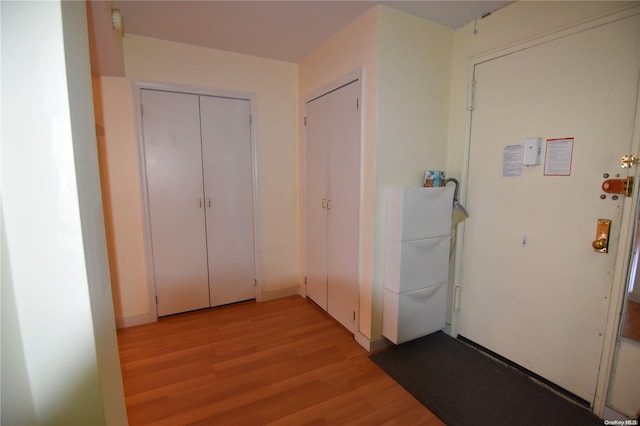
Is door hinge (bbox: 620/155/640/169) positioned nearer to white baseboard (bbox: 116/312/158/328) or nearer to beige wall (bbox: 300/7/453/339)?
beige wall (bbox: 300/7/453/339)

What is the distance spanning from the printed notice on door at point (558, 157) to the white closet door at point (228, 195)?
247 centimetres

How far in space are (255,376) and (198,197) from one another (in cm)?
168

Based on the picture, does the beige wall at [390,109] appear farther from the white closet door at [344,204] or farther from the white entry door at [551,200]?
the white entry door at [551,200]

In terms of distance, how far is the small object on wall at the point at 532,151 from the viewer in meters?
1.75

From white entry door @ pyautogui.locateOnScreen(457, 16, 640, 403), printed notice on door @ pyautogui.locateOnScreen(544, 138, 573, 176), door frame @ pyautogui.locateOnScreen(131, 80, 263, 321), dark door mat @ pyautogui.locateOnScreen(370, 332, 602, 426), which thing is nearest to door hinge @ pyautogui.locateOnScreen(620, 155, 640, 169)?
white entry door @ pyautogui.locateOnScreen(457, 16, 640, 403)

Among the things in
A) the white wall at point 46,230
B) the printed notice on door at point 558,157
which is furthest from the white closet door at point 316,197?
the white wall at point 46,230

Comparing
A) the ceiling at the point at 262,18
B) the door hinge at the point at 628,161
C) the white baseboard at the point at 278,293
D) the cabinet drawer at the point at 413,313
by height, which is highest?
the ceiling at the point at 262,18

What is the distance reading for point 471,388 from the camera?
177 cm

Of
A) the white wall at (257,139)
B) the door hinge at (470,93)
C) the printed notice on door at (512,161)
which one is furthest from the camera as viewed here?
the white wall at (257,139)

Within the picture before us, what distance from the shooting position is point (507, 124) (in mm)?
1926

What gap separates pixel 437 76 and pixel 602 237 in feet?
5.02

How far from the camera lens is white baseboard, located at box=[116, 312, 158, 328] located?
8.14 ft

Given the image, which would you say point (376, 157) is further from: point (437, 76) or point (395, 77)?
point (437, 76)

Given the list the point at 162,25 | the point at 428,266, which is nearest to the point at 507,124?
the point at 428,266
